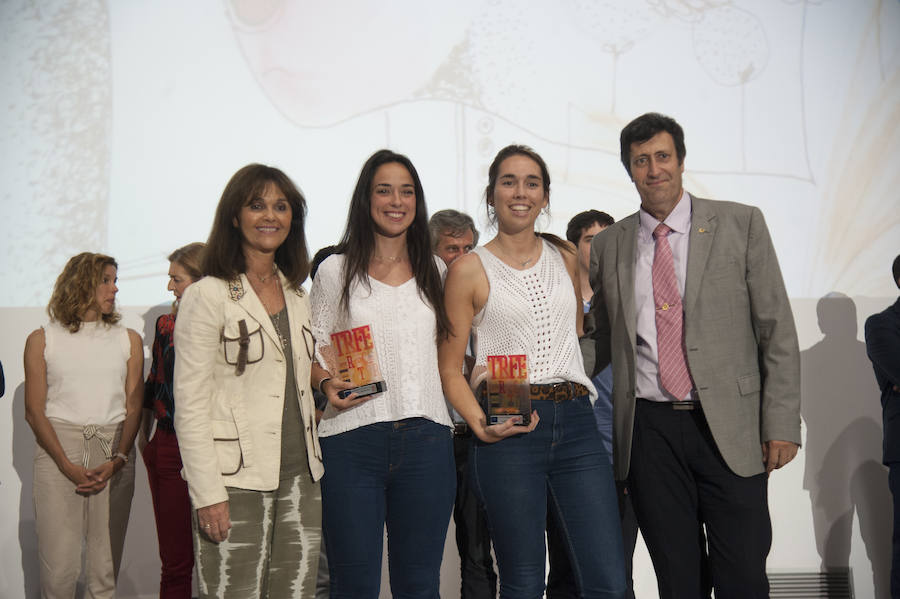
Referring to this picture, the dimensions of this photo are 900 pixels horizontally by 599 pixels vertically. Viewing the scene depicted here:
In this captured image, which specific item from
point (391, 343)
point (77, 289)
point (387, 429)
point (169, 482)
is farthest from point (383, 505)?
point (77, 289)

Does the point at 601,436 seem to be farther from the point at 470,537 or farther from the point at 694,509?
the point at 470,537

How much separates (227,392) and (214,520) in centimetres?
31

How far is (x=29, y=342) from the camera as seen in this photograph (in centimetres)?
323

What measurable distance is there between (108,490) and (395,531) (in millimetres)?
1872

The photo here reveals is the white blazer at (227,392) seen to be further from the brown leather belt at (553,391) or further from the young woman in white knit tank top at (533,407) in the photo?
the brown leather belt at (553,391)

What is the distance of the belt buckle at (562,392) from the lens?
6.50ft

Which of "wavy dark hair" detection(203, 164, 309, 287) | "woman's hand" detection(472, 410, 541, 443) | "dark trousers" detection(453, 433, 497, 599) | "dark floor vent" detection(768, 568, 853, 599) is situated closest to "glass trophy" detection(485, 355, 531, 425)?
"woman's hand" detection(472, 410, 541, 443)

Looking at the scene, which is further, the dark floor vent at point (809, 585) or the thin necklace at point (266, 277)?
the dark floor vent at point (809, 585)

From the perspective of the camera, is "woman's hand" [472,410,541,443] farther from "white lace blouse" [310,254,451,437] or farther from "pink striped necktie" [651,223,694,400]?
"pink striped necktie" [651,223,694,400]

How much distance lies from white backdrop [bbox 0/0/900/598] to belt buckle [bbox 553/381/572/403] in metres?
1.98

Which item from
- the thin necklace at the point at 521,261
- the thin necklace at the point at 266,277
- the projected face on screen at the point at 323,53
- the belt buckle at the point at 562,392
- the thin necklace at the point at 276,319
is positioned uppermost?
the projected face on screen at the point at 323,53

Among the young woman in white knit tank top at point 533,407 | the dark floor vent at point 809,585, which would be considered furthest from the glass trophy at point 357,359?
the dark floor vent at point 809,585

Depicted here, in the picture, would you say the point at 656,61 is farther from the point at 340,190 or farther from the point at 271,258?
the point at 271,258

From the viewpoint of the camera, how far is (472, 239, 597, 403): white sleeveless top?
201cm
